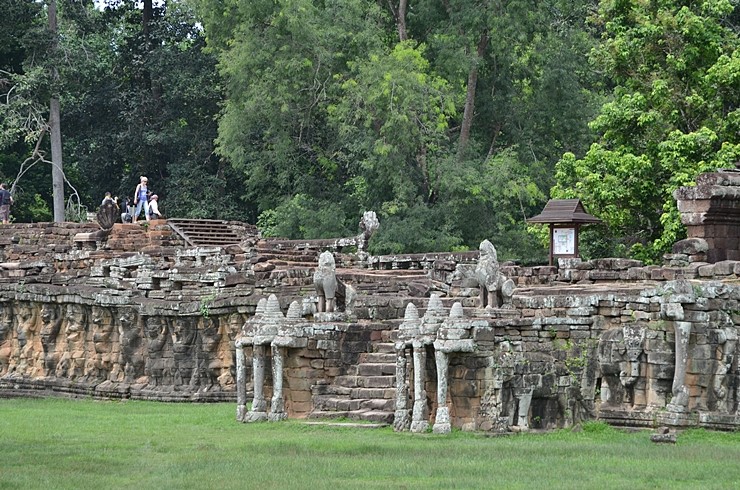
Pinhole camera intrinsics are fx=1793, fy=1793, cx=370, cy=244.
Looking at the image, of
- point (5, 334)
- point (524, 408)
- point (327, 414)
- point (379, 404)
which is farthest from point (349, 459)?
point (5, 334)

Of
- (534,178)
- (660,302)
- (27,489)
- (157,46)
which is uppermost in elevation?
(157,46)

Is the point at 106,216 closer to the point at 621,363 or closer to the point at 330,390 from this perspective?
the point at 330,390

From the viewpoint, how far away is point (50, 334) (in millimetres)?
38000

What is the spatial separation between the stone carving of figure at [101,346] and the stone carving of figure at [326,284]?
32.6ft

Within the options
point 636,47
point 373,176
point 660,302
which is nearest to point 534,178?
point 373,176

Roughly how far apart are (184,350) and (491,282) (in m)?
10.2

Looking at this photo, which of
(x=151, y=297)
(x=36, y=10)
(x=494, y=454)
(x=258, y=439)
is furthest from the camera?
(x=36, y=10)

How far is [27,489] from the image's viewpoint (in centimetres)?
1938

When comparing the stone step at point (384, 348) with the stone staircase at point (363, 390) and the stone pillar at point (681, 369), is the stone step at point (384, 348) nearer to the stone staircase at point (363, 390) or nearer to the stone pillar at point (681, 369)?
the stone staircase at point (363, 390)

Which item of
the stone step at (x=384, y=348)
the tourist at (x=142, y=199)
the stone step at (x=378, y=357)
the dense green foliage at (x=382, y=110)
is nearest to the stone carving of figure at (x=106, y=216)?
the tourist at (x=142, y=199)

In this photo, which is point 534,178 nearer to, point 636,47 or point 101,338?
point 636,47

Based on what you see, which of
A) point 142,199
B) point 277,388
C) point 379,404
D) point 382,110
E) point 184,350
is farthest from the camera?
point 142,199

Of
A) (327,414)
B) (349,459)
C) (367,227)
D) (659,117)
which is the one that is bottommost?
(349,459)

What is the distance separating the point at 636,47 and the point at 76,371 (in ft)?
43.6
